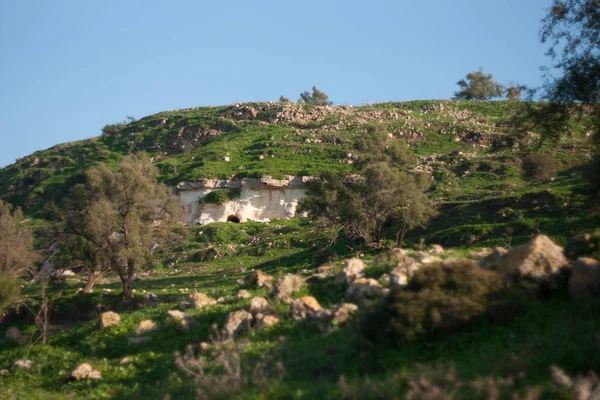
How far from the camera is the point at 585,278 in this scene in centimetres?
965

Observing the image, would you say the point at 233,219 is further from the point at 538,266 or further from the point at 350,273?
the point at 538,266

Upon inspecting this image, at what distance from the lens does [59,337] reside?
17000 mm

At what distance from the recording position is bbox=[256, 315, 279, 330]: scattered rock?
485 inches

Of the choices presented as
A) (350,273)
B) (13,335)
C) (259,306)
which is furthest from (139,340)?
(13,335)

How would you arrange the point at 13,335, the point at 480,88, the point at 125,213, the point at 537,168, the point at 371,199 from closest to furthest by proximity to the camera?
the point at 13,335 → the point at 125,213 → the point at 371,199 → the point at 537,168 → the point at 480,88

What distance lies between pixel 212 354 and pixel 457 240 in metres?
14.7

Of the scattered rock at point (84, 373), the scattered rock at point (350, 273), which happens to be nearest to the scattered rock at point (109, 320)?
the scattered rock at point (84, 373)

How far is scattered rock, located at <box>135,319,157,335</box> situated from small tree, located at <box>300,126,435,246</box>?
36.2 feet

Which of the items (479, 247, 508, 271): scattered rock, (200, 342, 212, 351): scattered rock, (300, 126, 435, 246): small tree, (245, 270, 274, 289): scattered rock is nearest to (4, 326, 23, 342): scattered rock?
(245, 270, 274, 289): scattered rock

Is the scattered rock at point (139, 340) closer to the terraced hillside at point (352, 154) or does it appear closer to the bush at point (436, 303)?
the bush at point (436, 303)

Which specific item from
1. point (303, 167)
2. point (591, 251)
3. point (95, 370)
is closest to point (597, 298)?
point (591, 251)

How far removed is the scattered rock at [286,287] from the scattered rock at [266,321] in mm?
1261

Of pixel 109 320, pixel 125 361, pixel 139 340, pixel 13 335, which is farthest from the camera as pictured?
pixel 13 335

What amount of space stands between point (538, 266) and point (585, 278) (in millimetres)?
931
